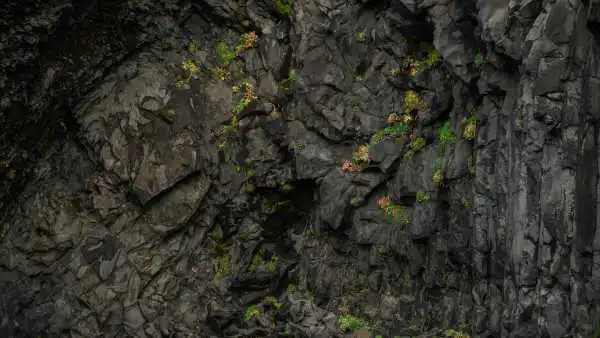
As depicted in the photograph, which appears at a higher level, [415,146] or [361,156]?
[415,146]

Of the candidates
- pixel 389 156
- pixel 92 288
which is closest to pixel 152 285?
pixel 92 288

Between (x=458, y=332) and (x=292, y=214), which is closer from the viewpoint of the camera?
(x=458, y=332)

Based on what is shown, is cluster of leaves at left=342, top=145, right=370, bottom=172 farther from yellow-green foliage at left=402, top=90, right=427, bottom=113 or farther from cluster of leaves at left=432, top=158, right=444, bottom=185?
cluster of leaves at left=432, top=158, right=444, bottom=185

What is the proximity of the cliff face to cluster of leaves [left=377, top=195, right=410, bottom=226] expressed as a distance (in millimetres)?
47

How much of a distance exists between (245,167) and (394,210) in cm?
533

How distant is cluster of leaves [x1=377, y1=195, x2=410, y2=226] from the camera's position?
15.7 metres

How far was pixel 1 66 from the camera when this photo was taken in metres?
15.3

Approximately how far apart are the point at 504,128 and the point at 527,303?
12.5ft

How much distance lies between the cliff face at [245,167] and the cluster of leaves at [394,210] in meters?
0.05

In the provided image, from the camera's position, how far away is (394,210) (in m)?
16.0

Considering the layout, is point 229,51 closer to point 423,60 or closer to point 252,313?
point 423,60

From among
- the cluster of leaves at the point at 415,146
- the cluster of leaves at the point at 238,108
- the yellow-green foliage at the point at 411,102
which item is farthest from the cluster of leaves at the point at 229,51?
the cluster of leaves at the point at 415,146

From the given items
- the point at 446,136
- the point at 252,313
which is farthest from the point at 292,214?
the point at 446,136

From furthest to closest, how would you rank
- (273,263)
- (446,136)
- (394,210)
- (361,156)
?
(273,263)
(361,156)
(394,210)
(446,136)
